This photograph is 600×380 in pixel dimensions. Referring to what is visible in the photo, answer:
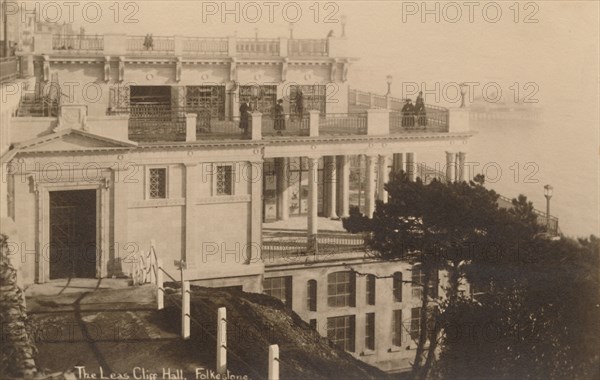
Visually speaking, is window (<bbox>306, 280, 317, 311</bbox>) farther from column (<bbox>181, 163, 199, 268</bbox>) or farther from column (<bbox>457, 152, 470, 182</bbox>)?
column (<bbox>457, 152, 470, 182</bbox>)

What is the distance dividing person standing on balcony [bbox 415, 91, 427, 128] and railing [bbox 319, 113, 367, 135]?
3022 millimetres

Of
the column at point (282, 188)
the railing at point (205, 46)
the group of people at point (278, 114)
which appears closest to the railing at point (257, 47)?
the railing at point (205, 46)

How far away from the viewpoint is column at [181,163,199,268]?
3528cm

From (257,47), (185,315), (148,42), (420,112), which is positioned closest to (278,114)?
(257,47)

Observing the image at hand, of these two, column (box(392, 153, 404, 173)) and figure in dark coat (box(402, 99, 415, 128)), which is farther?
column (box(392, 153, 404, 173))

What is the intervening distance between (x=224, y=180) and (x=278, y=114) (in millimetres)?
4949

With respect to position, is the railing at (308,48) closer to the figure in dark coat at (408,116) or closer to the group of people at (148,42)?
the figure in dark coat at (408,116)

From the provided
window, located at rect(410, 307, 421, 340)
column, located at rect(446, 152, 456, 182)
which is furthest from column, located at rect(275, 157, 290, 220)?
column, located at rect(446, 152, 456, 182)

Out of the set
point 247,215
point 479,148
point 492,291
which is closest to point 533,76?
point 479,148

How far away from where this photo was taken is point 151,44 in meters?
42.2

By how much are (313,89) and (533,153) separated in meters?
32.1

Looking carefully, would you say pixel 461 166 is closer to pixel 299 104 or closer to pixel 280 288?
pixel 299 104

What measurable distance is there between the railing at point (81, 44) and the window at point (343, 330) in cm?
1662

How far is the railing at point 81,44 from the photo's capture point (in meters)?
41.2
